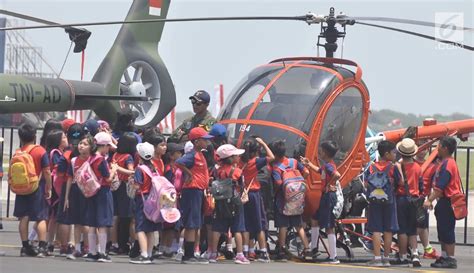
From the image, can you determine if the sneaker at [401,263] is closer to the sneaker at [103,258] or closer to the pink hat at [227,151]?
the pink hat at [227,151]

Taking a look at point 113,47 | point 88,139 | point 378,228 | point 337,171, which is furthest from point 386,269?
point 113,47

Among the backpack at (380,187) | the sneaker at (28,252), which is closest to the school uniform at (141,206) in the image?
the sneaker at (28,252)

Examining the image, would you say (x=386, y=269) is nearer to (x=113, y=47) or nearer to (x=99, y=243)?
(x=99, y=243)

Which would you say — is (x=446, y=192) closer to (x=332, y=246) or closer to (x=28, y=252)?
(x=332, y=246)

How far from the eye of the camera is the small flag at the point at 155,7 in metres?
22.5

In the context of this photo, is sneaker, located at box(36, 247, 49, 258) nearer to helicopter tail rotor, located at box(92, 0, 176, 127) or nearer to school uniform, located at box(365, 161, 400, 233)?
school uniform, located at box(365, 161, 400, 233)

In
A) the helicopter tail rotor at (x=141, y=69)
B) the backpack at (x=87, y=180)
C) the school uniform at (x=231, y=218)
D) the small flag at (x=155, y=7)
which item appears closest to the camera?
the backpack at (x=87, y=180)

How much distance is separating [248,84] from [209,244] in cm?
266

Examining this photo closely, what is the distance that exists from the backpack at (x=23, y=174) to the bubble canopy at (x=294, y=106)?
2.75 m

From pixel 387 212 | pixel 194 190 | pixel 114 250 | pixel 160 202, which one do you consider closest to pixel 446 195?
pixel 387 212

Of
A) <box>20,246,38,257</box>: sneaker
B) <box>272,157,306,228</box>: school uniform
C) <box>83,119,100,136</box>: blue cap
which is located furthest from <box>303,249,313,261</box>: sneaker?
<box>20,246,38,257</box>: sneaker

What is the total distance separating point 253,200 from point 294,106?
5.55ft

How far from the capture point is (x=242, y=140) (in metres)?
14.9

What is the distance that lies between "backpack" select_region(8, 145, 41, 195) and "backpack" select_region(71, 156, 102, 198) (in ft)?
1.81
